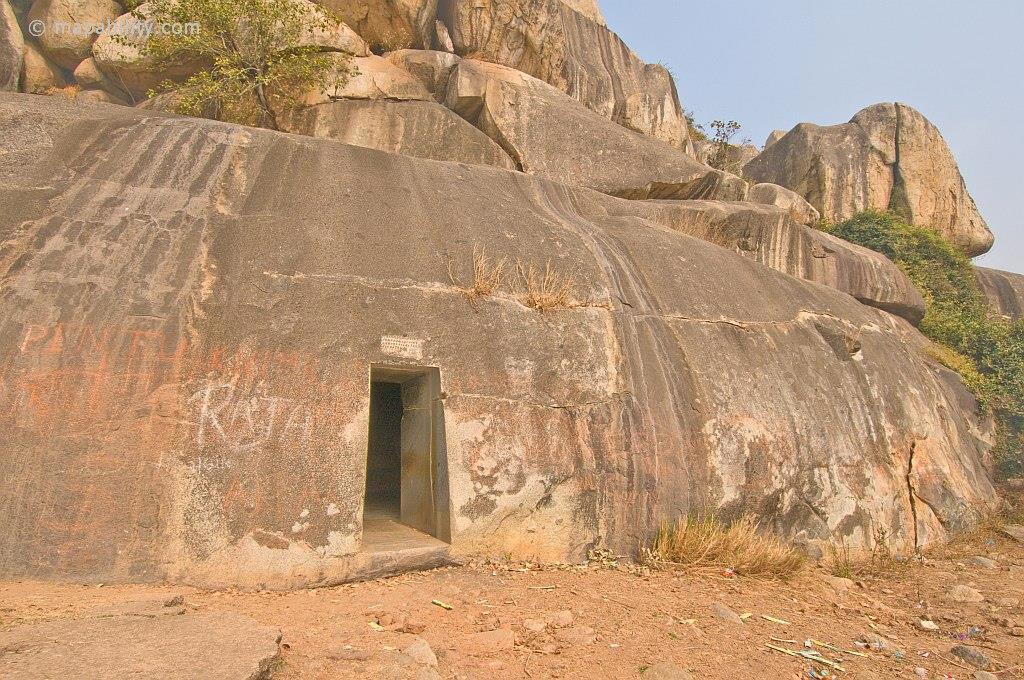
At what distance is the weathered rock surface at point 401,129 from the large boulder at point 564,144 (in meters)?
0.56

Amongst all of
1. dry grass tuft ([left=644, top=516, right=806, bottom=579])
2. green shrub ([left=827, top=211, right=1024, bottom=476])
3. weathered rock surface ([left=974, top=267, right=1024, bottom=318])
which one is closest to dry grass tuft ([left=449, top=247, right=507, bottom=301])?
dry grass tuft ([left=644, top=516, right=806, bottom=579])

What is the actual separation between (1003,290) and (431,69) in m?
13.3

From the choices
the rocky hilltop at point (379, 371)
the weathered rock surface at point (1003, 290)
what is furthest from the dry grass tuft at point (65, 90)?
the weathered rock surface at point (1003, 290)

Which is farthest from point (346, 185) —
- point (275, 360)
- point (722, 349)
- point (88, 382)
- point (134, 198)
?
point (722, 349)

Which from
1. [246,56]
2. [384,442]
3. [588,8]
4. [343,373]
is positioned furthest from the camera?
[588,8]

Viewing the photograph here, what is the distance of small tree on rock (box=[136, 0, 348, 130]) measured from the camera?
8.95 m

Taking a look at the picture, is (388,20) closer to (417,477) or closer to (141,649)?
(417,477)

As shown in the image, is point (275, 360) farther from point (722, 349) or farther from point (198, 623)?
point (722, 349)

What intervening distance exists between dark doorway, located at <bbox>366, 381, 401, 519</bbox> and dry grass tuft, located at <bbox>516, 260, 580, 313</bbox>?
194cm

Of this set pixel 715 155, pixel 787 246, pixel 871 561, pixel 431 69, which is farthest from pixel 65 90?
pixel 715 155

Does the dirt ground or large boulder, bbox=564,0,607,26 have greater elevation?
large boulder, bbox=564,0,607,26

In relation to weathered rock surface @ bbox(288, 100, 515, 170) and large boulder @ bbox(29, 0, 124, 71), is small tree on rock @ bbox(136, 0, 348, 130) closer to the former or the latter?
weathered rock surface @ bbox(288, 100, 515, 170)

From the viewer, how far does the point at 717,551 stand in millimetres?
4512

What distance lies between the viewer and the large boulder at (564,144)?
33.0 ft
